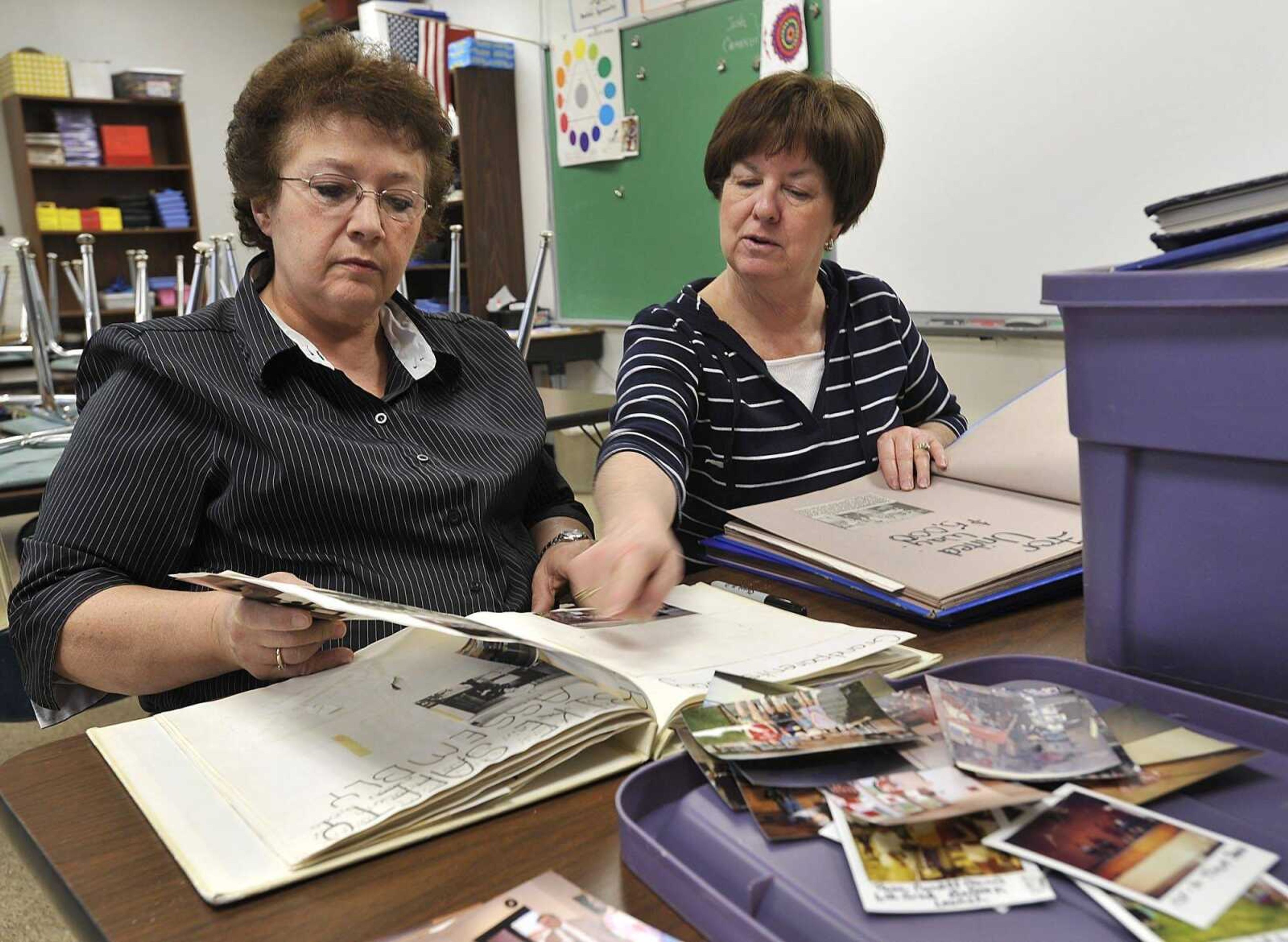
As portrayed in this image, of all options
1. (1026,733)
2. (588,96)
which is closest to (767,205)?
(1026,733)

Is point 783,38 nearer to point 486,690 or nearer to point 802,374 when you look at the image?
point 802,374

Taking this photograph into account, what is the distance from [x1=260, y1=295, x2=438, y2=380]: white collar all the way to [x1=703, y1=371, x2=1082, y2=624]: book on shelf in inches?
15.5

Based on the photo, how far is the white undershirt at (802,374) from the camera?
61.1 inches

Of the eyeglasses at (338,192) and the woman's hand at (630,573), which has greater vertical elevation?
the eyeglasses at (338,192)

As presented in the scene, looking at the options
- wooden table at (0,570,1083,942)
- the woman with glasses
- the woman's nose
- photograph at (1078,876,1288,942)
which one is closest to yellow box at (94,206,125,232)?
the woman with glasses

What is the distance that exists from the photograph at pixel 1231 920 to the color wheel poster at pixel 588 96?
4.22 m

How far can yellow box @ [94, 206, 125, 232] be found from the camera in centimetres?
621

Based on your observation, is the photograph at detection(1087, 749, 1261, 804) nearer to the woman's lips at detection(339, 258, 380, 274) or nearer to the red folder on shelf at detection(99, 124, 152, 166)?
the woman's lips at detection(339, 258, 380, 274)

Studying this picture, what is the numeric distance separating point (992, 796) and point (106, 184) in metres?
7.21

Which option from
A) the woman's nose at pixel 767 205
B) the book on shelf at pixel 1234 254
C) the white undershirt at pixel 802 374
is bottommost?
the white undershirt at pixel 802 374

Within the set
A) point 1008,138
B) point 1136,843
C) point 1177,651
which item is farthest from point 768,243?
point 1008,138

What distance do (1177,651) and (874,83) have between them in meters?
2.90

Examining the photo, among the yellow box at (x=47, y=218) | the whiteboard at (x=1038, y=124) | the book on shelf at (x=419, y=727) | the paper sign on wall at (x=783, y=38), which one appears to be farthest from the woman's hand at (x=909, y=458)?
the yellow box at (x=47, y=218)

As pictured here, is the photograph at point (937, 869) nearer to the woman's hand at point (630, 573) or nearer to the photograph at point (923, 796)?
the photograph at point (923, 796)
